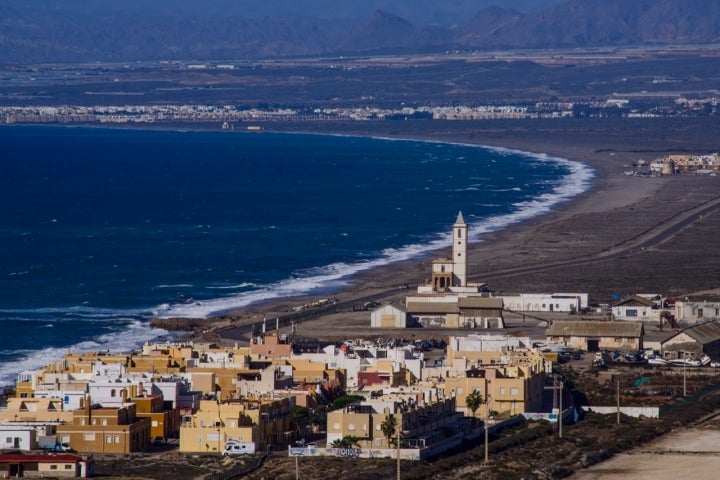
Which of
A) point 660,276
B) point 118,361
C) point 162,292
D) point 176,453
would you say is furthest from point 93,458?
point 660,276

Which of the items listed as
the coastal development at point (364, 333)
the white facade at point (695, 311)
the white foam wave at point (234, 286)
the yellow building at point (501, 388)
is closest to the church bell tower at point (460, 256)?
the coastal development at point (364, 333)

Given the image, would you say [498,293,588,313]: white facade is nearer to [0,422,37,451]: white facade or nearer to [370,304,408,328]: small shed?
[370,304,408,328]: small shed

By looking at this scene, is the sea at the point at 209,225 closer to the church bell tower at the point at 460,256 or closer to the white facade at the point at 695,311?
the church bell tower at the point at 460,256

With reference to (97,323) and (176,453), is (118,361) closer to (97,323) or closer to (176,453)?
(176,453)

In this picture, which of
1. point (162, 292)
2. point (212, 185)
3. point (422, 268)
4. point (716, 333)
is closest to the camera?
point (716, 333)

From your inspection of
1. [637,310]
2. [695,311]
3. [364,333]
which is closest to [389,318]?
[364,333]

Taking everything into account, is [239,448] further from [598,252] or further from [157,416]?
[598,252]

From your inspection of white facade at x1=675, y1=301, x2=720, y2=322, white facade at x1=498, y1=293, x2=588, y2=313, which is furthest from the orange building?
white facade at x1=498, y1=293, x2=588, y2=313
